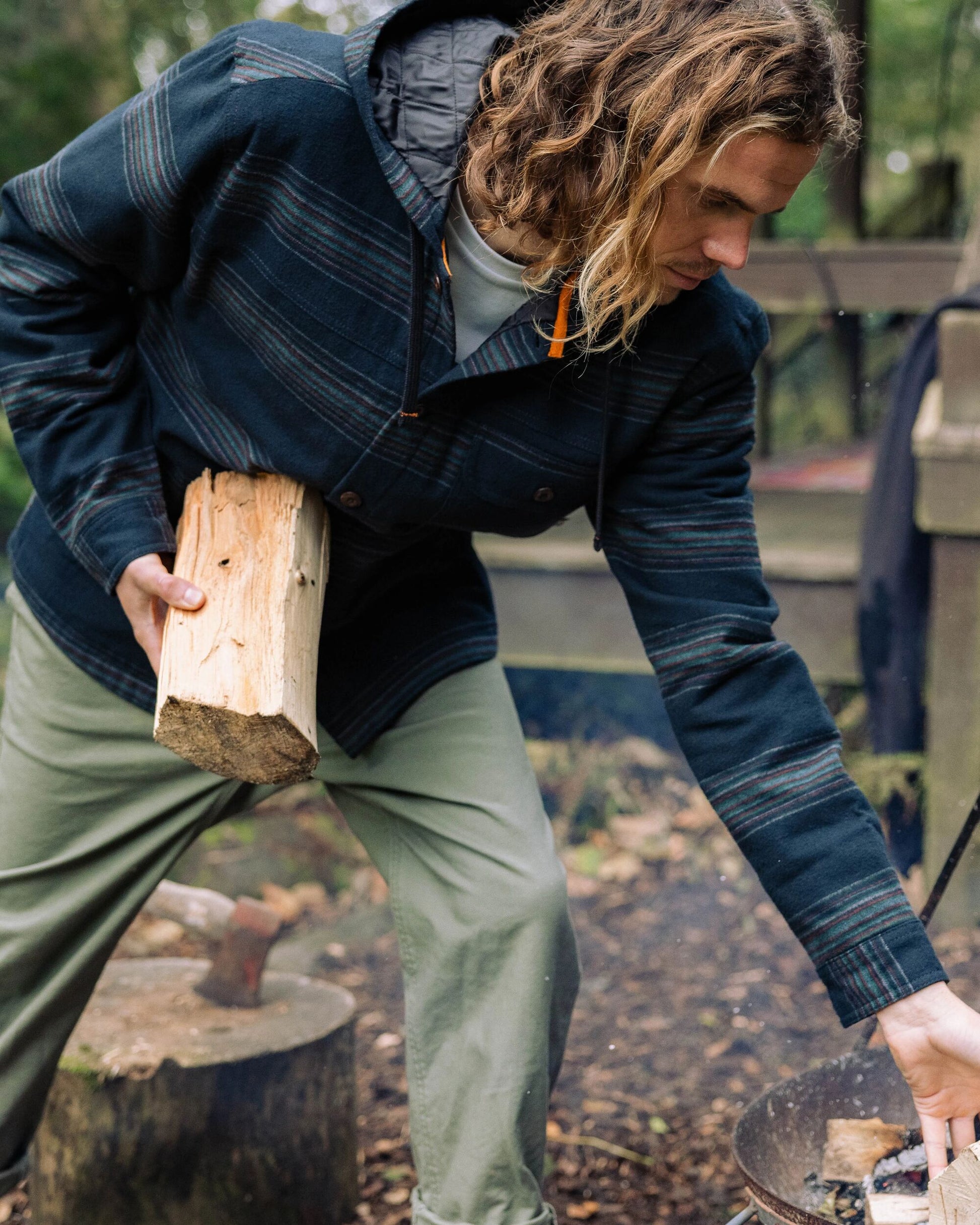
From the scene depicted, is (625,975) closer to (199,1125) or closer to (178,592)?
(199,1125)

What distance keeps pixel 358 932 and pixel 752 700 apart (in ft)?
7.64

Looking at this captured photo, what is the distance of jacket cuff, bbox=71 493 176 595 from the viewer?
1.87m

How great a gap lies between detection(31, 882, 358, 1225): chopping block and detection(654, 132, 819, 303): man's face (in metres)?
1.67

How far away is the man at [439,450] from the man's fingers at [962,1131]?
0.03 meters

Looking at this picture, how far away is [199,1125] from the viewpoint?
2.41 m

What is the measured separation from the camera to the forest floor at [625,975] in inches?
107

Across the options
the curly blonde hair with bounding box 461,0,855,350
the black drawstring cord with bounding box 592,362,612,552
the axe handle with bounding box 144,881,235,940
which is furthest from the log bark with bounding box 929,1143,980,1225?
the axe handle with bounding box 144,881,235,940

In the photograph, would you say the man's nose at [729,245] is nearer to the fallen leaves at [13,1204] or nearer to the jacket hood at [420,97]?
the jacket hood at [420,97]

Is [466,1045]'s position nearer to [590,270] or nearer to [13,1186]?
[13,1186]

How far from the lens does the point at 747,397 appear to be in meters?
1.97

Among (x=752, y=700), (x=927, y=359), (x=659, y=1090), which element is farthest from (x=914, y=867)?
(x=752, y=700)

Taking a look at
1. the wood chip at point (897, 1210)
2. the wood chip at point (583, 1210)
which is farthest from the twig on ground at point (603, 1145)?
the wood chip at point (897, 1210)

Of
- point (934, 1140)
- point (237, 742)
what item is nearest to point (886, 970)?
point (934, 1140)

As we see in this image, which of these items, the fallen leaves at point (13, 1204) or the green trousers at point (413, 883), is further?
the fallen leaves at point (13, 1204)
